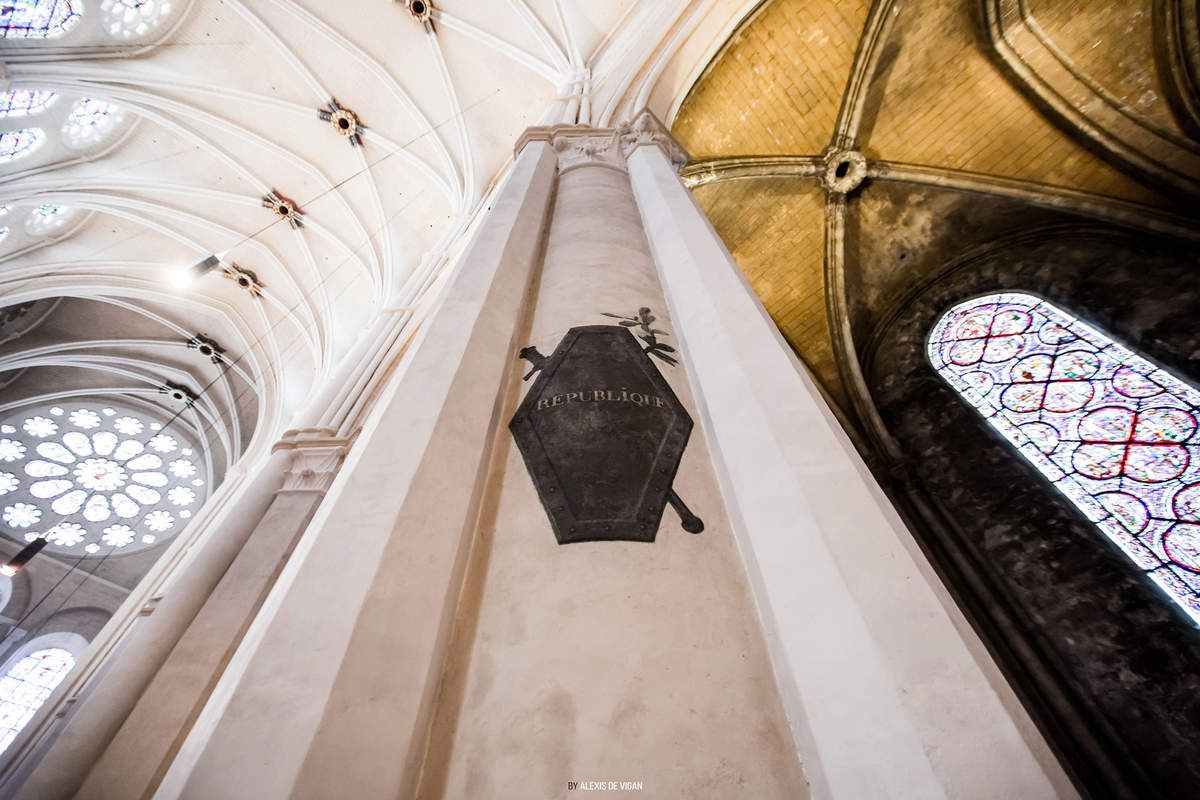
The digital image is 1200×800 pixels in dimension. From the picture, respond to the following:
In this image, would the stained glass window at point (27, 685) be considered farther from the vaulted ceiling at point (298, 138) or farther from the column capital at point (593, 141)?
the column capital at point (593, 141)

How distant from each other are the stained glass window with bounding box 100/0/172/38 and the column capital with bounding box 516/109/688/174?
838cm

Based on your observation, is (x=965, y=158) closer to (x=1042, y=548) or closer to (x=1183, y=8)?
(x=1183, y=8)

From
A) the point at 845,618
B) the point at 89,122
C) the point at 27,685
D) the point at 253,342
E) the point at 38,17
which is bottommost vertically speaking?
the point at 845,618

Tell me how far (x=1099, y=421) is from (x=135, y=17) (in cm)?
1511

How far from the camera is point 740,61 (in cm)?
681

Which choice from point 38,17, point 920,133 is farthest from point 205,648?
point 920,133

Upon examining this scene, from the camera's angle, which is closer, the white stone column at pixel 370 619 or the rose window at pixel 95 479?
the white stone column at pixel 370 619

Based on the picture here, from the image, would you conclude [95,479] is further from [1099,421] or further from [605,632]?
[1099,421]

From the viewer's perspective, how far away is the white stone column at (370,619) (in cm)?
83

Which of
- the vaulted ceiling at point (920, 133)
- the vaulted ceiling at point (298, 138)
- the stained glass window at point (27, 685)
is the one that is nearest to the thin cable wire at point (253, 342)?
the vaulted ceiling at point (298, 138)

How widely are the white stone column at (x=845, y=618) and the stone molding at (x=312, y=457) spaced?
3936 millimetres

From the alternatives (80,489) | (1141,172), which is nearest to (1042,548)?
(1141,172)

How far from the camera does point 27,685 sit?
11.4 meters

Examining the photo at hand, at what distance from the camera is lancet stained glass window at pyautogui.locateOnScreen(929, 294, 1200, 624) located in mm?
4844
